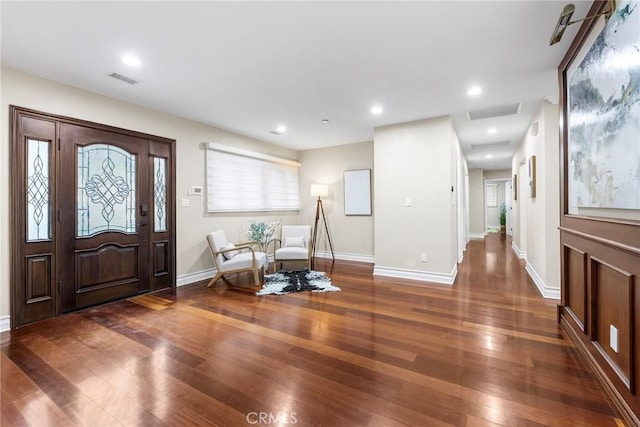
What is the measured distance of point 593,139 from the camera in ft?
6.02

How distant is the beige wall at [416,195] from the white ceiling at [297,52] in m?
0.46

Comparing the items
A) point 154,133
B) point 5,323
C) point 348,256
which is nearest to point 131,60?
point 154,133

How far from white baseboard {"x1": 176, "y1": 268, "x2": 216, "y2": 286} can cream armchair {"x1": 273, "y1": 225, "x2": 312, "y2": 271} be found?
105 centimetres

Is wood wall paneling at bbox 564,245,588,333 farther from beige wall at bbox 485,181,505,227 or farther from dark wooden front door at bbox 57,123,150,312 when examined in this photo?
beige wall at bbox 485,181,505,227

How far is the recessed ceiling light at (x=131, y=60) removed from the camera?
245cm

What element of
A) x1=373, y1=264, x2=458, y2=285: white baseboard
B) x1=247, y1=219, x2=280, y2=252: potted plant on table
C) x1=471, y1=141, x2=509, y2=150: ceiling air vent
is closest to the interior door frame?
x1=247, y1=219, x2=280, y2=252: potted plant on table

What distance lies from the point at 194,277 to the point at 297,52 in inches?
136

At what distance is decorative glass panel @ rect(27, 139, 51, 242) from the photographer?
2.72 m

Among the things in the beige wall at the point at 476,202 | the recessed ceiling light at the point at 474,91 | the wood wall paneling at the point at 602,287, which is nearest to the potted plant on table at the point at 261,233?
the recessed ceiling light at the point at 474,91

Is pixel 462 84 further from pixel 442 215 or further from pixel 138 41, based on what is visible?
pixel 138 41

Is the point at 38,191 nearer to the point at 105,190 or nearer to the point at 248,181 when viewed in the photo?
the point at 105,190

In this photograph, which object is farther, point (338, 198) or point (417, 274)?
point (338, 198)

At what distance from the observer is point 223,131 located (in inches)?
186

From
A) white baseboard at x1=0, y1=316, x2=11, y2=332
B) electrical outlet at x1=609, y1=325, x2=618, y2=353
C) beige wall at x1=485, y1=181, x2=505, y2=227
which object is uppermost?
beige wall at x1=485, y1=181, x2=505, y2=227
